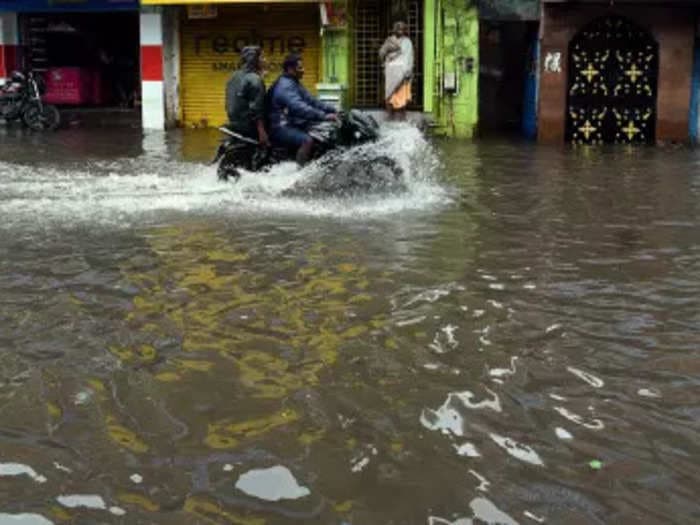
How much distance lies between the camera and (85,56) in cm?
2475

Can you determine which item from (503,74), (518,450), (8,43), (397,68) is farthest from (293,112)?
(8,43)

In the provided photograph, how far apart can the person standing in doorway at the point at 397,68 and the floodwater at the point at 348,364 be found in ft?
27.4

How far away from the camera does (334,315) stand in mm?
6156

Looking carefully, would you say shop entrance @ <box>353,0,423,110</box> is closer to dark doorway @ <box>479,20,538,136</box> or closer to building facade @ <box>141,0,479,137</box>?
building facade @ <box>141,0,479,137</box>

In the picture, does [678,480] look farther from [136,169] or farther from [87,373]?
[136,169]

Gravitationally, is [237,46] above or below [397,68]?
above

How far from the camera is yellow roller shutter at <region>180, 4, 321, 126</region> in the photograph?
803 inches

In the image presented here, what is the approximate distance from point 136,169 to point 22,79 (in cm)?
772

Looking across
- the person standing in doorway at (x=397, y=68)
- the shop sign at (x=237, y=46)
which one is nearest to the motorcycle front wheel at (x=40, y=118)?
the shop sign at (x=237, y=46)

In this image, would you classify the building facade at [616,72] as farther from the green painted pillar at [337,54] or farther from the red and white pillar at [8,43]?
the red and white pillar at [8,43]

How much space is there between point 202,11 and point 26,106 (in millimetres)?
4007

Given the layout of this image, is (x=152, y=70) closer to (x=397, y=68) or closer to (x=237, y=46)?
(x=237, y=46)

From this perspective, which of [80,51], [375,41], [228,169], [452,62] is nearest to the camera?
[228,169]

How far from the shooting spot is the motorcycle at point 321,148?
10766 millimetres
